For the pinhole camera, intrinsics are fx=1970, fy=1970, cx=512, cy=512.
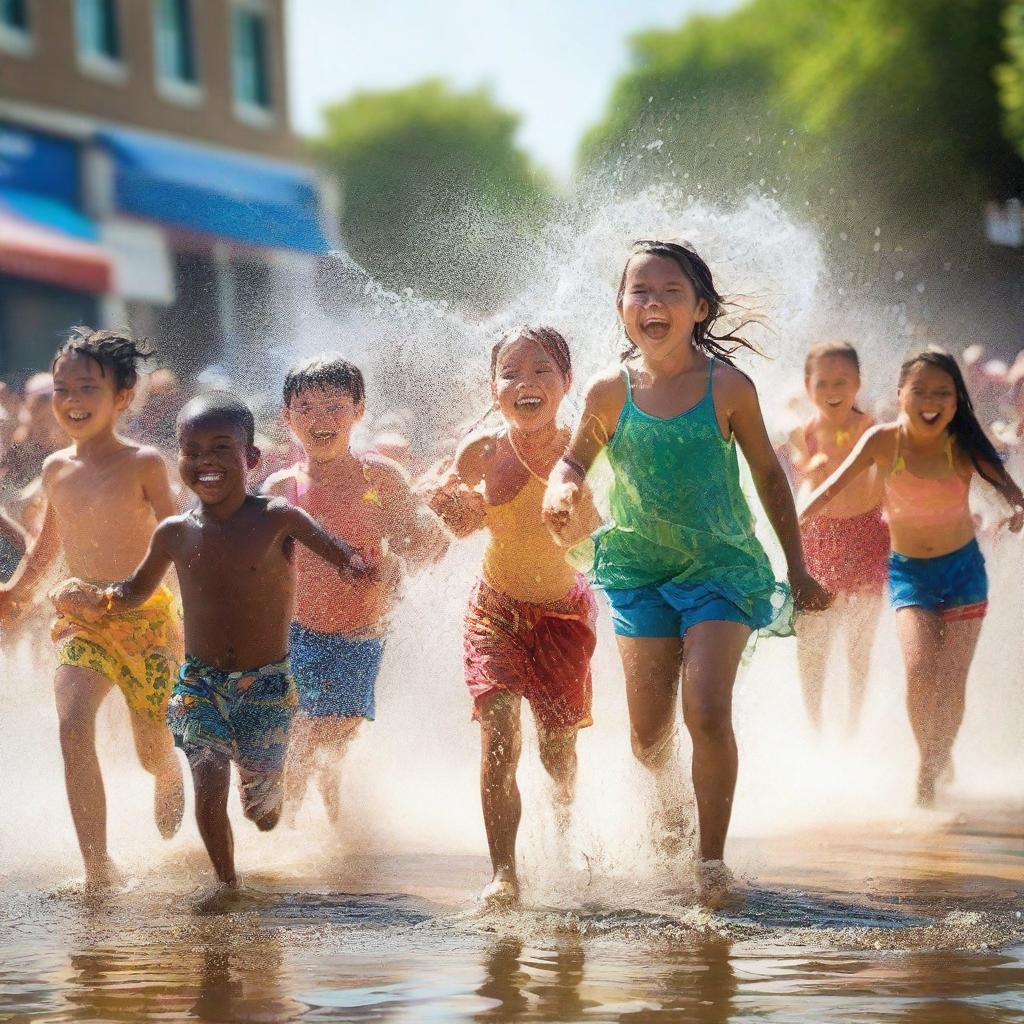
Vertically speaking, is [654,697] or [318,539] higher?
[318,539]

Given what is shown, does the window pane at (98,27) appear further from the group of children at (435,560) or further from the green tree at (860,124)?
the group of children at (435,560)

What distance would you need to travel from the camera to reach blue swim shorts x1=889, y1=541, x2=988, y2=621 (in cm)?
672

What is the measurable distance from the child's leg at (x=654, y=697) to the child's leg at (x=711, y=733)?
16 centimetres

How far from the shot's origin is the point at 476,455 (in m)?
5.52

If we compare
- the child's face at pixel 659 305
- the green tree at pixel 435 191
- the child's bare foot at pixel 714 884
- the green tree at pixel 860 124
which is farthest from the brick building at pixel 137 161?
the child's bare foot at pixel 714 884

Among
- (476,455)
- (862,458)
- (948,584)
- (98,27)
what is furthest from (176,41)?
(476,455)

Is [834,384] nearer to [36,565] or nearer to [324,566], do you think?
[324,566]

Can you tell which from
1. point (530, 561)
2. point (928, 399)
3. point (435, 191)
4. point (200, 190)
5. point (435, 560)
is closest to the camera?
point (530, 561)

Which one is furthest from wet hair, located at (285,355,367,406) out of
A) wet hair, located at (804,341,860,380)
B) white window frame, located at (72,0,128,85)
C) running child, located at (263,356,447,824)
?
white window frame, located at (72,0,128,85)

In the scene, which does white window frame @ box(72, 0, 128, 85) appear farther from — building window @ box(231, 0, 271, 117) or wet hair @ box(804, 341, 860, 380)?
wet hair @ box(804, 341, 860, 380)

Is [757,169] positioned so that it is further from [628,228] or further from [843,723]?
[843,723]

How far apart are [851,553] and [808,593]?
2.80 meters

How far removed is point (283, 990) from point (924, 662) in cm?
332

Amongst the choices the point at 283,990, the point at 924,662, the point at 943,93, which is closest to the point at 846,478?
the point at 924,662
